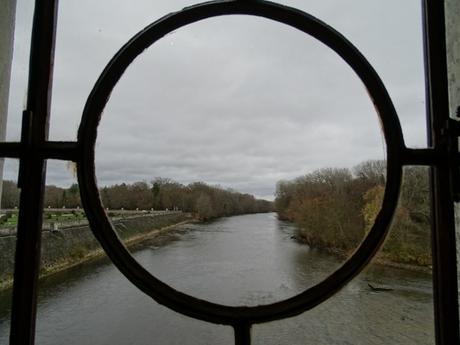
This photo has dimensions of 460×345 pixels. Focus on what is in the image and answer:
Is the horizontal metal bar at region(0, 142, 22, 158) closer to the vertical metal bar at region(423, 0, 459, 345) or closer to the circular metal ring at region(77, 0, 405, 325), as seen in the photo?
the circular metal ring at region(77, 0, 405, 325)

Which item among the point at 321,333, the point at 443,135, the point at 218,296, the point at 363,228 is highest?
the point at 443,135

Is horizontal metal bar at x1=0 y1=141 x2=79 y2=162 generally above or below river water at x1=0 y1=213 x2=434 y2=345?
above

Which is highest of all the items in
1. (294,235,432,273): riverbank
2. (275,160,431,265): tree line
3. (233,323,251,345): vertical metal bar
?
(275,160,431,265): tree line

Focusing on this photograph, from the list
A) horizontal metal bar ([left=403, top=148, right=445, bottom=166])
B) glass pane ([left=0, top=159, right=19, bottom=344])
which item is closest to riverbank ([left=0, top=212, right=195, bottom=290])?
glass pane ([left=0, top=159, right=19, bottom=344])

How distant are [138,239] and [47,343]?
206mm

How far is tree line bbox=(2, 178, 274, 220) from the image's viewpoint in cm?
48

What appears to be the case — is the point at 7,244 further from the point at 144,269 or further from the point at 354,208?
the point at 354,208

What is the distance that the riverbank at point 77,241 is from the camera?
0.47 meters

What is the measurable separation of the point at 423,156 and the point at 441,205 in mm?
76

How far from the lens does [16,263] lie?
0.44m

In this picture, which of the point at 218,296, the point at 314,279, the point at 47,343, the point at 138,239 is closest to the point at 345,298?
the point at 314,279

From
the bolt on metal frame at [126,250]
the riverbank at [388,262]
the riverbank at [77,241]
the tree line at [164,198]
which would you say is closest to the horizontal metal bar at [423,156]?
the bolt on metal frame at [126,250]

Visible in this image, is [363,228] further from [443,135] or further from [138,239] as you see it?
[138,239]

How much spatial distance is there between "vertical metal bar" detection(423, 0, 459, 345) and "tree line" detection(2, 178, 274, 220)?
28 centimetres
